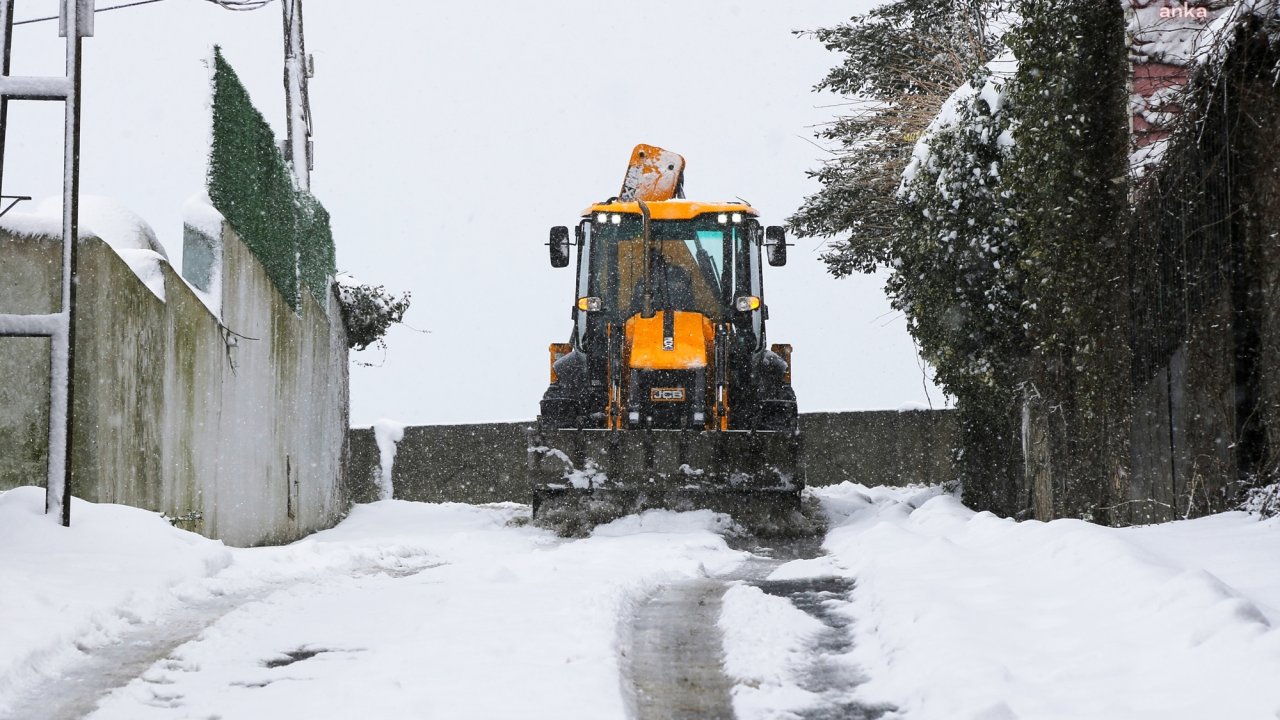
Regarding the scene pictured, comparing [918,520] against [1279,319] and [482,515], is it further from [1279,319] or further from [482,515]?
[482,515]

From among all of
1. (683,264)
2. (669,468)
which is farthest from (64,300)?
(683,264)

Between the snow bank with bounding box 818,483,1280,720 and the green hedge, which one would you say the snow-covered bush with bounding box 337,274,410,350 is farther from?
the snow bank with bounding box 818,483,1280,720

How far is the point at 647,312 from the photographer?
12500mm

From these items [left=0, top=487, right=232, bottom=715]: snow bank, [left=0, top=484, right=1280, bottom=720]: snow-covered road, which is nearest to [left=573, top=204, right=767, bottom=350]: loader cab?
[left=0, top=484, right=1280, bottom=720]: snow-covered road

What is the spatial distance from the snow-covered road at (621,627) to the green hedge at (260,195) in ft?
13.3

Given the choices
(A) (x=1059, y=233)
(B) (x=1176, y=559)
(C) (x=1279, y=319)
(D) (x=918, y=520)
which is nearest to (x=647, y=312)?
(D) (x=918, y=520)

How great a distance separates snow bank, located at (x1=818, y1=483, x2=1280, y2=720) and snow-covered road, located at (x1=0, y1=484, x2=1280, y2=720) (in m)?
0.01

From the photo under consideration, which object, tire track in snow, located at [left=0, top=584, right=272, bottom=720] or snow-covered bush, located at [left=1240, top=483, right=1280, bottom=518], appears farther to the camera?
snow-covered bush, located at [left=1240, top=483, right=1280, bottom=518]

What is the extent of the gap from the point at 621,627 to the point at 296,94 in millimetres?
13883

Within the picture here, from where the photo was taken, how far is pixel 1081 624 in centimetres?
471

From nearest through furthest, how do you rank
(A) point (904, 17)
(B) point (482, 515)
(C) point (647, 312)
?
1. (C) point (647, 312)
2. (B) point (482, 515)
3. (A) point (904, 17)

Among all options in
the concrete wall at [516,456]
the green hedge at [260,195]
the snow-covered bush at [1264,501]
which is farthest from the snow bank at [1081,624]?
the concrete wall at [516,456]

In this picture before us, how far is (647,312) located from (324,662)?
7.98 meters

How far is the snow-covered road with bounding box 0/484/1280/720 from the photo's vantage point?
4035 mm
